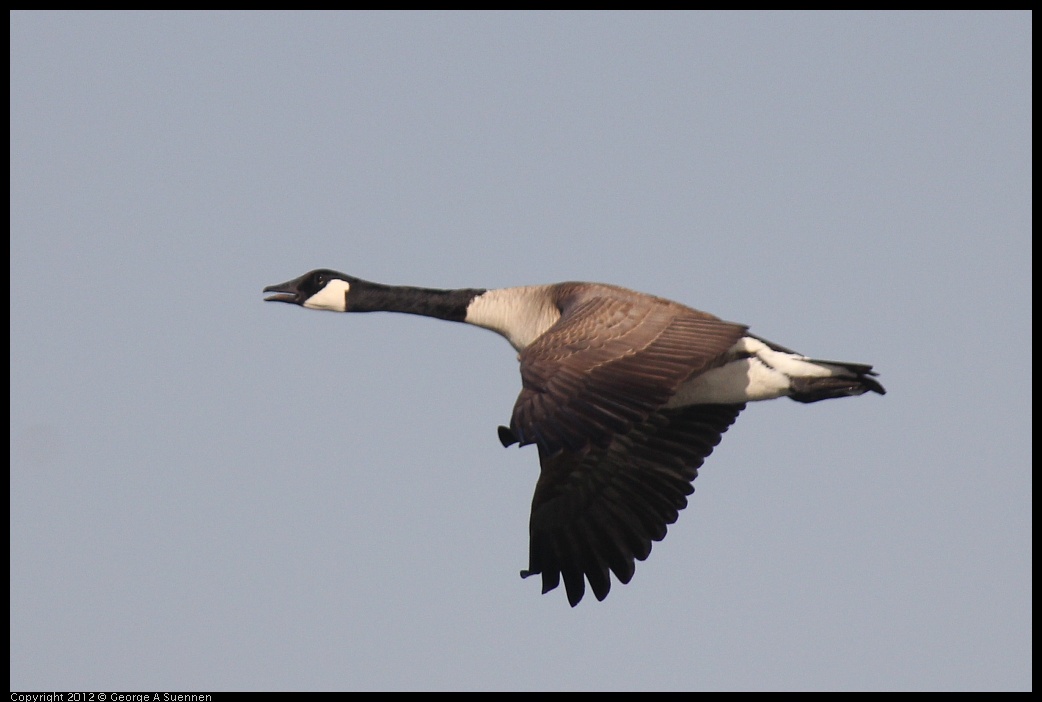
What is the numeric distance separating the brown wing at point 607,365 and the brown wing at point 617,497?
1.57 m

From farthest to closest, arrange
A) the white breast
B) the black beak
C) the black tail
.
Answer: the black beak → the white breast → the black tail

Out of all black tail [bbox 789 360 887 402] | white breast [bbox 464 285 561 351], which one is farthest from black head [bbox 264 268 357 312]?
black tail [bbox 789 360 887 402]

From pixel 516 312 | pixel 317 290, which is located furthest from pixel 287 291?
pixel 516 312

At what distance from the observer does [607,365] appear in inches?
367

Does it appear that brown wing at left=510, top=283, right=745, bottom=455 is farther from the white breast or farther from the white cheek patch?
the white cheek patch

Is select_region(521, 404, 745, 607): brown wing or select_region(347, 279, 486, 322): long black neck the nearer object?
select_region(521, 404, 745, 607): brown wing

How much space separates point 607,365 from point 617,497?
277 centimetres

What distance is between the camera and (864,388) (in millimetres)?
10750

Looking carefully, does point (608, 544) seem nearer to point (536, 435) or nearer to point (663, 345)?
point (663, 345)

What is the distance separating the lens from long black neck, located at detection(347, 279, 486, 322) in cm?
1286

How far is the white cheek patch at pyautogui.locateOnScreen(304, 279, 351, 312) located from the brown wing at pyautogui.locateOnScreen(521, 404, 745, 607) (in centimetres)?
299

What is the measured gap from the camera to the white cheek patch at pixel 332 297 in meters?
13.7

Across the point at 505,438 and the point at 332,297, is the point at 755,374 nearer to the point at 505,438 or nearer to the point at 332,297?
the point at 505,438
